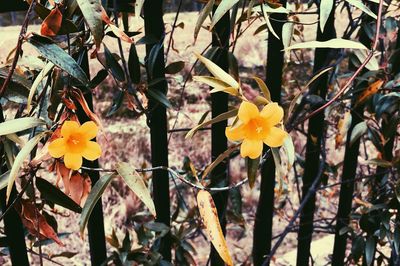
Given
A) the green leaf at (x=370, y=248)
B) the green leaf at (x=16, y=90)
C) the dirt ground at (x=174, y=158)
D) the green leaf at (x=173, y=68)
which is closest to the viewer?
the green leaf at (x=16, y=90)

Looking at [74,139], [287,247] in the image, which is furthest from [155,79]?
[287,247]

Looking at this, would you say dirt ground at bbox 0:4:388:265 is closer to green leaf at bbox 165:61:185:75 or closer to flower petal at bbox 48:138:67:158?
green leaf at bbox 165:61:185:75

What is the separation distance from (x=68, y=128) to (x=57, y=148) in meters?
0.03

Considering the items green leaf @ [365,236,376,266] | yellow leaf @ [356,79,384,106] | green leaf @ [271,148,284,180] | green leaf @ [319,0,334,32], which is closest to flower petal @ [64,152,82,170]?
green leaf @ [271,148,284,180]

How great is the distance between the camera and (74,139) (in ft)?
2.16

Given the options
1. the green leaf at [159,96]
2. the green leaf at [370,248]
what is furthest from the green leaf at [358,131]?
the green leaf at [159,96]

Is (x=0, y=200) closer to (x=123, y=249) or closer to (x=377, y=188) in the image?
(x=123, y=249)

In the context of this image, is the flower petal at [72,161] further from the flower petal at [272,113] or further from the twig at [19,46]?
the flower petal at [272,113]

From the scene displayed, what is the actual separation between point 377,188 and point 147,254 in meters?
0.68

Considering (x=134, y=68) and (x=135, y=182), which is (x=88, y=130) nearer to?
(x=135, y=182)

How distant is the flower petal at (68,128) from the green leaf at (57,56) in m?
0.07

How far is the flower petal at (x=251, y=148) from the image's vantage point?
656 mm

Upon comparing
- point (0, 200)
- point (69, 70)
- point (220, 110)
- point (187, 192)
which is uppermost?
point (69, 70)

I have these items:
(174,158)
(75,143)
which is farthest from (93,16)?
(174,158)
